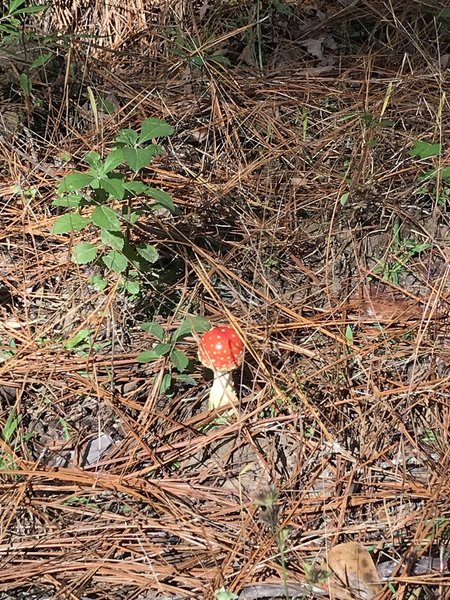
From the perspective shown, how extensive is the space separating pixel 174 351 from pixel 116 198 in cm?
52

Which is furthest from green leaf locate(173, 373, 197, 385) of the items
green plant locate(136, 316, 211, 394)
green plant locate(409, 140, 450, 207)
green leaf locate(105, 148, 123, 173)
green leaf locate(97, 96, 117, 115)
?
green leaf locate(97, 96, 117, 115)

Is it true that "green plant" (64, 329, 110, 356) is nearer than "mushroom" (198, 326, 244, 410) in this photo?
No

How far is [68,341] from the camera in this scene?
243 centimetres

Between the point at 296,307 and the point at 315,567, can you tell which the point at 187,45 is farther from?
the point at 315,567

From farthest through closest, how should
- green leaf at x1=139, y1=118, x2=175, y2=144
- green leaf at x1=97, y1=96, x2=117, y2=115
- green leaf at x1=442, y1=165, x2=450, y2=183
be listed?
1. green leaf at x1=97, y1=96, x2=117, y2=115
2. green leaf at x1=442, y1=165, x2=450, y2=183
3. green leaf at x1=139, y1=118, x2=175, y2=144

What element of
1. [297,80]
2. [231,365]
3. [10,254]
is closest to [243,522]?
[231,365]

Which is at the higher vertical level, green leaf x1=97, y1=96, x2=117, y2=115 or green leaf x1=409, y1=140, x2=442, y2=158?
green leaf x1=97, y1=96, x2=117, y2=115

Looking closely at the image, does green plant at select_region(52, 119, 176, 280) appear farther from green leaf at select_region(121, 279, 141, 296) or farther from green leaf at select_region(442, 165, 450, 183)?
green leaf at select_region(442, 165, 450, 183)

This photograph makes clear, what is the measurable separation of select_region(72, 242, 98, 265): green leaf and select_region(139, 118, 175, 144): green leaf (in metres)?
0.39

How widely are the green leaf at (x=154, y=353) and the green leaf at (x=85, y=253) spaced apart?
0.36 metres

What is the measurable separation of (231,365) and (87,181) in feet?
2.39

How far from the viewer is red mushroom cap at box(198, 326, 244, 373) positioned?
2119mm

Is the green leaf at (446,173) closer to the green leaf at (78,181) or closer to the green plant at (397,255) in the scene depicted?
the green plant at (397,255)

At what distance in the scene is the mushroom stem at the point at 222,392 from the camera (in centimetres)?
219
